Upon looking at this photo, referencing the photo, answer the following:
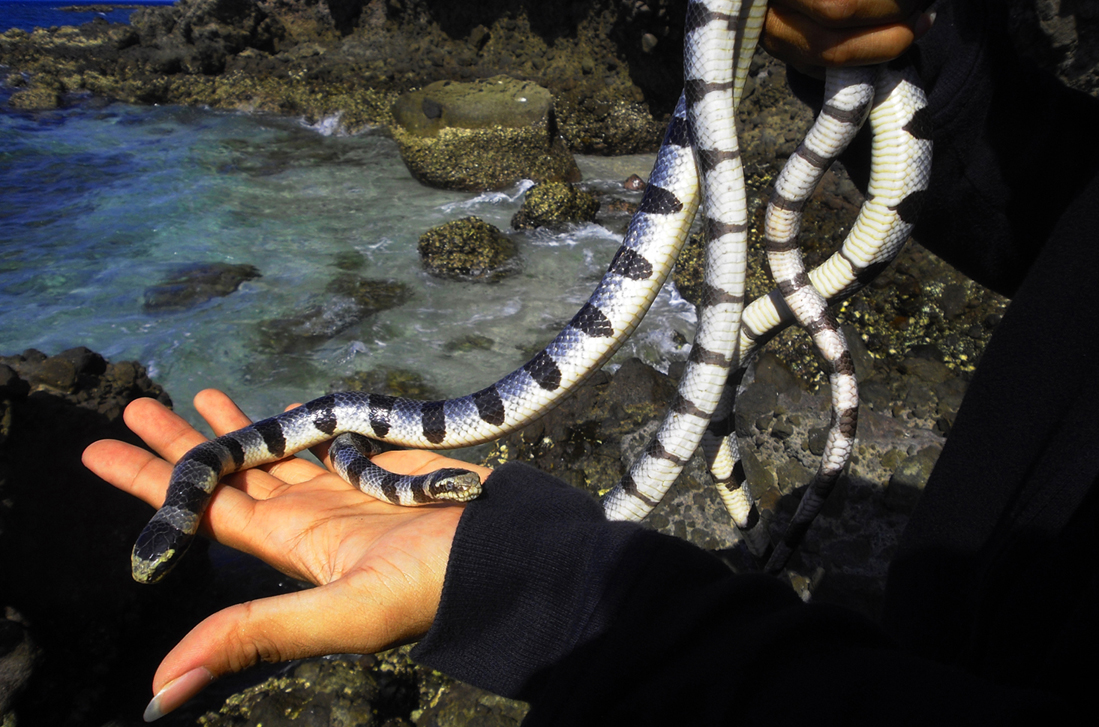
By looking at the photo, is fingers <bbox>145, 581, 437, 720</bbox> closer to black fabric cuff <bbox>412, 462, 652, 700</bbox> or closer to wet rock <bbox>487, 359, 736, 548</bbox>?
black fabric cuff <bbox>412, 462, 652, 700</bbox>

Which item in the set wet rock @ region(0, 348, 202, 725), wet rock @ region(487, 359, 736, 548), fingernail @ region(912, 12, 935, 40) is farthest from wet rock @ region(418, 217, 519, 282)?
fingernail @ region(912, 12, 935, 40)

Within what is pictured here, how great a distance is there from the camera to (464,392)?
6.00m

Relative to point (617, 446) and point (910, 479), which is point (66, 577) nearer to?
point (617, 446)

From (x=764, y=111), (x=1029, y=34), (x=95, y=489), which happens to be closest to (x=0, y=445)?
(x=95, y=489)

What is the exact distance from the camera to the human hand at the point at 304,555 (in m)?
1.76

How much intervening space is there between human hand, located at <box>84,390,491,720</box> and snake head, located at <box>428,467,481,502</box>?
0.06 metres

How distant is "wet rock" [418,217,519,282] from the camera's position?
26.1 feet

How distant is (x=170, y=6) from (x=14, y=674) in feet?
83.0

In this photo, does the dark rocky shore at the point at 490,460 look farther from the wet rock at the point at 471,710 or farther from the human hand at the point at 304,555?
the human hand at the point at 304,555

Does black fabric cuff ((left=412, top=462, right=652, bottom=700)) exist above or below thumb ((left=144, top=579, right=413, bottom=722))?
above

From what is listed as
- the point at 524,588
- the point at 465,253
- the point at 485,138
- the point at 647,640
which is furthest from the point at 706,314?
the point at 485,138

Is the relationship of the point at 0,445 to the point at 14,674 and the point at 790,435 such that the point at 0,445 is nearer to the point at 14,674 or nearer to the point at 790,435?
the point at 14,674

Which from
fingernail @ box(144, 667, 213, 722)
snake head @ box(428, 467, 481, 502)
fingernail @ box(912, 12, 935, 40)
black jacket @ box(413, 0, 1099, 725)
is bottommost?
fingernail @ box(144, 667, 213, 722)

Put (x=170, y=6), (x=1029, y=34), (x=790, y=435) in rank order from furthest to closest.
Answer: (x=170, y=6) → (x=1029, y=34) → (x=790, y=435)
